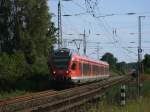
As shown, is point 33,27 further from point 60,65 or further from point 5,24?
point 60,65

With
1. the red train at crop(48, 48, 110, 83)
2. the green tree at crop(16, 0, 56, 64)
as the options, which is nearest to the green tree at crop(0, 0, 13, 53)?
the green tree at crop(16, 0, 56, 64)

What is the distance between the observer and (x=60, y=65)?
4403cm

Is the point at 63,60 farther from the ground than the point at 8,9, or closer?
closer

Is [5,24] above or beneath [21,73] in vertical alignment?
above

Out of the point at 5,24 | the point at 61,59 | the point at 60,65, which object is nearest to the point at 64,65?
the point at 60,65

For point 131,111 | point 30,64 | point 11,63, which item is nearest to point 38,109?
point 131,111

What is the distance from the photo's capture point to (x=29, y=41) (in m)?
56.3

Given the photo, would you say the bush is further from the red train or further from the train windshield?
the train windshield

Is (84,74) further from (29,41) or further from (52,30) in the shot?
(52,30)

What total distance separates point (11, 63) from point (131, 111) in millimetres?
28562

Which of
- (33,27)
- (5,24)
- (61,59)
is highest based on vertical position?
(5,24)

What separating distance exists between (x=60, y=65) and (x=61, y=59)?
51cm

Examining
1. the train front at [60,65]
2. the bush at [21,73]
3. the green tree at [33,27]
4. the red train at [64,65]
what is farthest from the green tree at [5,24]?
the train front at [60,65]

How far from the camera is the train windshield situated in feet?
144
